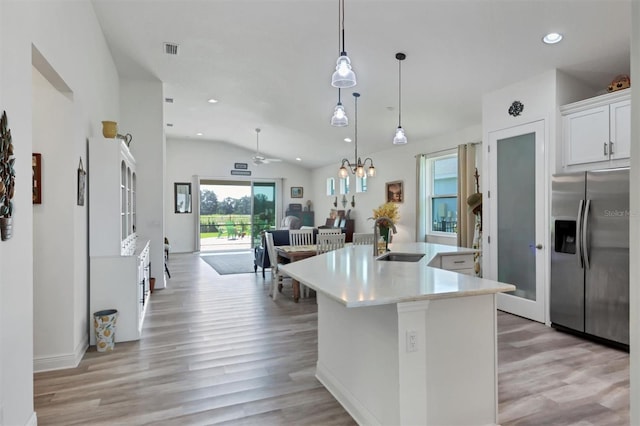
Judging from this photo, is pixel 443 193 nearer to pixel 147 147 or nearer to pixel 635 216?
pixel 147 147

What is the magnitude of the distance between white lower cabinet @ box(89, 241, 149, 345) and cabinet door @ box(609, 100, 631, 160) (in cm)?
473

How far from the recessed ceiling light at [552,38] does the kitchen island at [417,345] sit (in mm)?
2607

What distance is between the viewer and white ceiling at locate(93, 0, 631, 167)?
10.7ft

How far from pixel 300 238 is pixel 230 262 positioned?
314cm

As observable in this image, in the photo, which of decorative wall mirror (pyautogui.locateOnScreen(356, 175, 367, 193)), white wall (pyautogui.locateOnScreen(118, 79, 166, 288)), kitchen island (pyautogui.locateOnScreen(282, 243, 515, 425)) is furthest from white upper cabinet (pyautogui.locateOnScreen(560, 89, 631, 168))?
decorative wall mirror (pyautogui.locateOnScreen(356, 175, 367, 193))

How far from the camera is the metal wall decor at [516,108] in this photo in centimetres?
430

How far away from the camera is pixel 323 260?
288 centimetres

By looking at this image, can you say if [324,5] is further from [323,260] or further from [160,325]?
[160,325]

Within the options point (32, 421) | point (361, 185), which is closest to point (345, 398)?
point (32, 421)

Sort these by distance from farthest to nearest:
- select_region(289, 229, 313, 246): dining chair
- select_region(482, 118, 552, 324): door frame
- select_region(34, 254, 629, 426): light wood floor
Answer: select_region(289, 229, 313, 246): dining chair → select_region(482, 118, 552, 324): door frame → select_region(34, 254, 629, 426): light wood floor

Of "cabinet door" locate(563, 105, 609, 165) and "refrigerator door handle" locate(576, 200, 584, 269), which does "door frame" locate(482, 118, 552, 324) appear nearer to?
"cabinet door" locate(563, 105, 609, 165)

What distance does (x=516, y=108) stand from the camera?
435 centimetres

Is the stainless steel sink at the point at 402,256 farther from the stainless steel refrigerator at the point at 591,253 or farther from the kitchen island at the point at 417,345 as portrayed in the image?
the stainless steel refrigerator at the point at 591,253

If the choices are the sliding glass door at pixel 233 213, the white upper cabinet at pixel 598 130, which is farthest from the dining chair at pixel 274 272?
the sliding glass door at pixel 233 213
